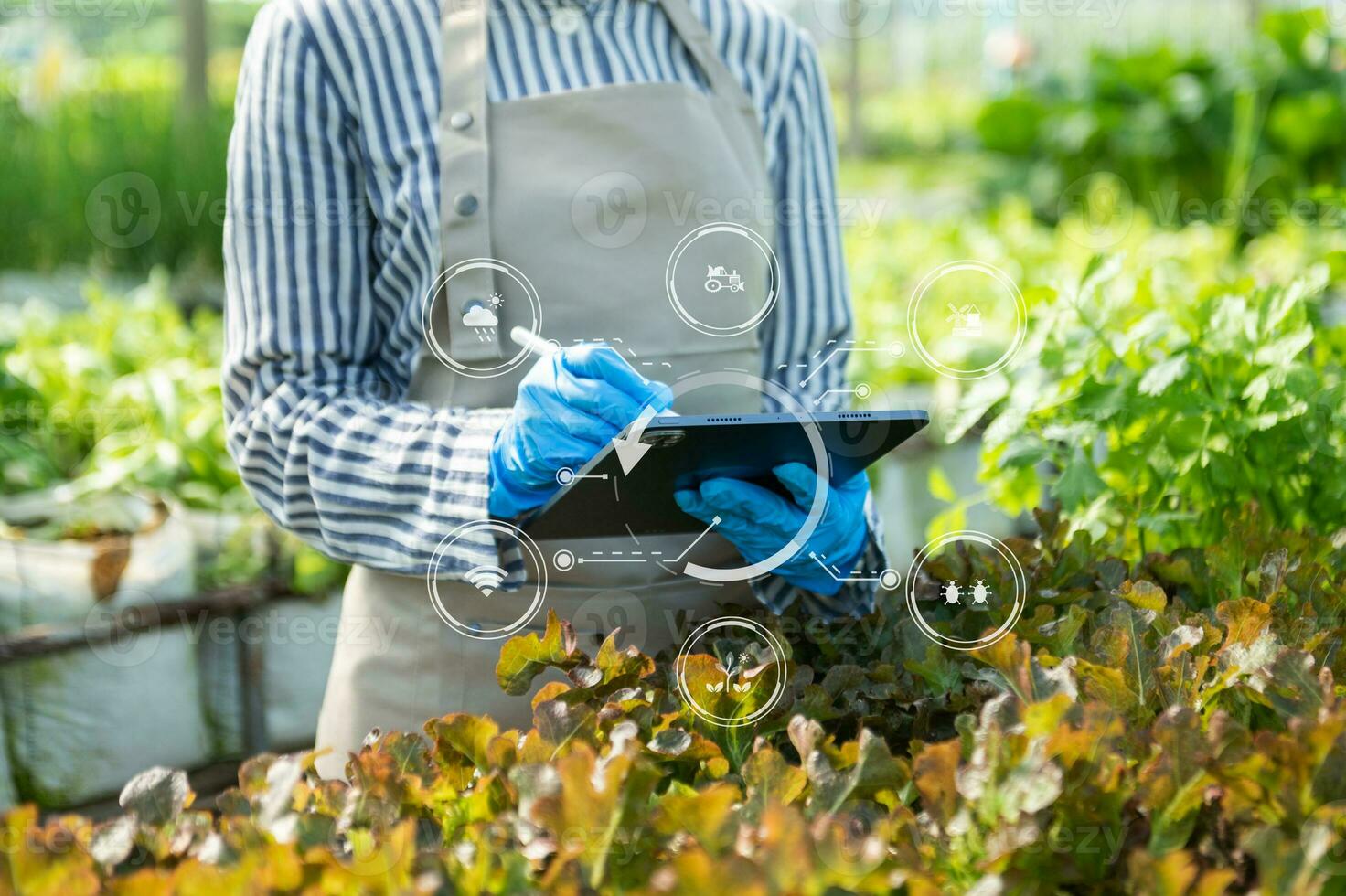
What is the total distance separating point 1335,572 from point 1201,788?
18.1 inches

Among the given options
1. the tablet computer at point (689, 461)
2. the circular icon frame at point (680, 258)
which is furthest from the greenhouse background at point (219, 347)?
the tablet computer at point (689, 461)

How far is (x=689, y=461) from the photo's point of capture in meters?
0.91

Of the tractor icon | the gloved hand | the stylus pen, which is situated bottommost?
the gloved hand

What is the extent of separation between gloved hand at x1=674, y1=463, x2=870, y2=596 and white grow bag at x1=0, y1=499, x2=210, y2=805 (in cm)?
128

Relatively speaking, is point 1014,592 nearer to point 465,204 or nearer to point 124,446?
point 465,204

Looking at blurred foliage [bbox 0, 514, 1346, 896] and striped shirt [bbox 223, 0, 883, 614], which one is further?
striped shirt [bbox 223, 0, 883, 614]

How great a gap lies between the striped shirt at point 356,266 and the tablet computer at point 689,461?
118 mm

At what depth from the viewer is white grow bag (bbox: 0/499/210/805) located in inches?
76.1

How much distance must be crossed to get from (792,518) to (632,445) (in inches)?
9.0

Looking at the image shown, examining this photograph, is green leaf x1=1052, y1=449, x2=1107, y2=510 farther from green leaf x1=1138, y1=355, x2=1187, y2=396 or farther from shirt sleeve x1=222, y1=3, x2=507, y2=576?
shirt sleeve x1=222, y1=3, x2=507, y2=576

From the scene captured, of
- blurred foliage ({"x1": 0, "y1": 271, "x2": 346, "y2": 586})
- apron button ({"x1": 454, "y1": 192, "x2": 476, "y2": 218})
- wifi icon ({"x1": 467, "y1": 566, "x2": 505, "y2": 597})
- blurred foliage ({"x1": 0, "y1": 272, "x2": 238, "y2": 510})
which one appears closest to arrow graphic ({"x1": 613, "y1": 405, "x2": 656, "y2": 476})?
wifi icon ({"x1": 467, "y1": 566, "x2": 505, "y2": 597})

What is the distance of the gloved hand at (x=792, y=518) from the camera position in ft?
3.23

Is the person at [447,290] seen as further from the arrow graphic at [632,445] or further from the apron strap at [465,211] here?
the arrow graphic at [632,445]

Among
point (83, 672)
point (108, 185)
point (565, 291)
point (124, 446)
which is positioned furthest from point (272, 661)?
point (108, 185)
